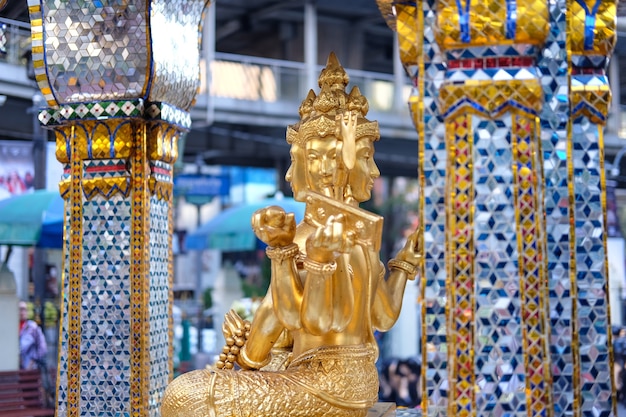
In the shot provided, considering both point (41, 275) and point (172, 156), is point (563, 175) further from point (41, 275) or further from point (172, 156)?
point (41, 275)

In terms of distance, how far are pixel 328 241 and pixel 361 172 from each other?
0.85m

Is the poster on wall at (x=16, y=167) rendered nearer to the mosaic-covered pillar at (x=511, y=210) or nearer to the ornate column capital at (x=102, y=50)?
the ornate column capital at (x=102, y=50)

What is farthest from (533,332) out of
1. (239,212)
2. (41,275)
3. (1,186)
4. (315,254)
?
(41,275)

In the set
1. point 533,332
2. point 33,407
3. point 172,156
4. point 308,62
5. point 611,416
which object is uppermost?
point 308,62

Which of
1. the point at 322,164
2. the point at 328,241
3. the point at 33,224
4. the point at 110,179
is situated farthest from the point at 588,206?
the point at 33,224

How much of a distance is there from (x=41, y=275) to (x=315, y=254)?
1271 centimetres

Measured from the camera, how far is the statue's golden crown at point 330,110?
4.41 m

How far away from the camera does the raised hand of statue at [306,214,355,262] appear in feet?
11.9

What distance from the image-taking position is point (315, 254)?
3.73 meters

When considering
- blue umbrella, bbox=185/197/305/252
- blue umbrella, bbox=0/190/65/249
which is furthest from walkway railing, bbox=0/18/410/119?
blue umbrella, bbox=0/190/65/249

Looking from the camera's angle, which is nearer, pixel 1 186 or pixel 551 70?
pixel 551 70

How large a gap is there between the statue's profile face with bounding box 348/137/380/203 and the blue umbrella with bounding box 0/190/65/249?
19.9 feet

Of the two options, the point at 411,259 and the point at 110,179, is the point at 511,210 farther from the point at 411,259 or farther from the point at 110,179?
the point at 110,179

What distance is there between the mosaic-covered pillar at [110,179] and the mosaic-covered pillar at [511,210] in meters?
2.37
